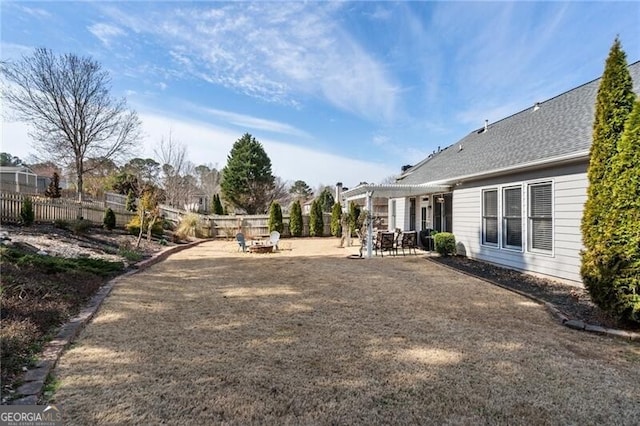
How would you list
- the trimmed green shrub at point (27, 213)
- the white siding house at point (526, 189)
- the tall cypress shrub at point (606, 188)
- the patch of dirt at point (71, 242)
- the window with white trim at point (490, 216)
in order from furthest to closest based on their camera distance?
the trimmed green shrub at point (27, 213) < the window with white trim at point (490, 216) < the patch of dirt at point (71, 242) < the white siding house at point (526, 189) < the tall cypress shrub at point (606, 188)

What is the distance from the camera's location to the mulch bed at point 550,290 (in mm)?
4628

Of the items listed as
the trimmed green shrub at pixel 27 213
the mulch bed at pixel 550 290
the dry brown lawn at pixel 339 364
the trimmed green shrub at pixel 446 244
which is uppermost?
the trimmed green shrub at pixel 27 213

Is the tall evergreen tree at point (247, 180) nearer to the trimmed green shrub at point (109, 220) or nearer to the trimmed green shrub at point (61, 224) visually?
the trimmed green shrub at point (109, 220)

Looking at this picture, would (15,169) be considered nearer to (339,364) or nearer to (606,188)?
(339,364)

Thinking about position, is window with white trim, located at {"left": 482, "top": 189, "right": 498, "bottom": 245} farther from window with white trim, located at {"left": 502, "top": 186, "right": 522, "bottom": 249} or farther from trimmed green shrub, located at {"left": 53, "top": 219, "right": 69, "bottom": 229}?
trimmed green shrub, located at {"left": 53, "top": 219, "right": 69, "bottom": 229}

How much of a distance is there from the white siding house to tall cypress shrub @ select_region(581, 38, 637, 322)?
182cm

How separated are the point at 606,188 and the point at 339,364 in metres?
4.31

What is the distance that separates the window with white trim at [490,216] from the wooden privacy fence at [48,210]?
14.3 meters

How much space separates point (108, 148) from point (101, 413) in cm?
2135

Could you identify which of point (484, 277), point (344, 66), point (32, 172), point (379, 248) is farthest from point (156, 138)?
point (484, 277)

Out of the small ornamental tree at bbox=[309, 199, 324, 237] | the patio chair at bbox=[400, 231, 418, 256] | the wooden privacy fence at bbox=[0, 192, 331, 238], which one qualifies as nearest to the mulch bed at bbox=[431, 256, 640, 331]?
the patio chair at bbox=[400, 231, 418, 256]

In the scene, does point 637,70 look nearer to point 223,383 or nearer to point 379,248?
point 379,248

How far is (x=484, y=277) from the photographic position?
7.76 m

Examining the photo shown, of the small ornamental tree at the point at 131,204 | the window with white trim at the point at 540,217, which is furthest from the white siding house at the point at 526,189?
the small ornamental tree at the point at 131,204
